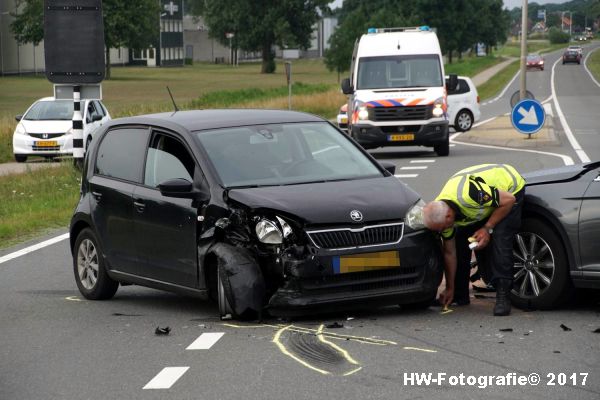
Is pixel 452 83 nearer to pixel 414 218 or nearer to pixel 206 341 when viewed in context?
pixel 414 218

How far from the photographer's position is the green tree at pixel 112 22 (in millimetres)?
102244

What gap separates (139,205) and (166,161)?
0.40 metres

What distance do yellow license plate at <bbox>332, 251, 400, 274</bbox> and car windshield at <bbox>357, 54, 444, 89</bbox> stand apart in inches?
759

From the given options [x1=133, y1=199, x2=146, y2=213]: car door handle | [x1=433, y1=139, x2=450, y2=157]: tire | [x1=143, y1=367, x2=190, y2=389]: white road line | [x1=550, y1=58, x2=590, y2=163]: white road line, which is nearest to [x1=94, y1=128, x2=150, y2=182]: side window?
→ [x1=133, y1=199, x2=146, y2=213]: car door handle

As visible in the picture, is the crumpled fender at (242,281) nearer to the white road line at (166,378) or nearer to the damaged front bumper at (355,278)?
the damaged front bumper at (355,278)

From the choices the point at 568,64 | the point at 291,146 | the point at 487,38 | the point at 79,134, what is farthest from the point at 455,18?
the point at 291,146

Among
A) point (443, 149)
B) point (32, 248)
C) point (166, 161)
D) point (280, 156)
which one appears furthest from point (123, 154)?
point (443, 149)

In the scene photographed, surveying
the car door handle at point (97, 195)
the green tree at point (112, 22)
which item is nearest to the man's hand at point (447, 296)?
the car door handle at point (97, 195)

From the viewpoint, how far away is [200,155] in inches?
373

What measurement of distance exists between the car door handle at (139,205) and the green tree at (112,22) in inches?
3642

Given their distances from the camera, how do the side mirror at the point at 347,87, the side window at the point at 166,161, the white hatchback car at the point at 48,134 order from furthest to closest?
the white hatchback car at the point at 48,134
the side mirror at the point at 347,87
the side window at the point at 166,161

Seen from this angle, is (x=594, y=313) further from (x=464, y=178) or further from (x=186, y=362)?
(x=186, y=362)

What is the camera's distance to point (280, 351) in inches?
305

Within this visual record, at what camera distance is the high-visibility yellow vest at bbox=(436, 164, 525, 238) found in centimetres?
881
